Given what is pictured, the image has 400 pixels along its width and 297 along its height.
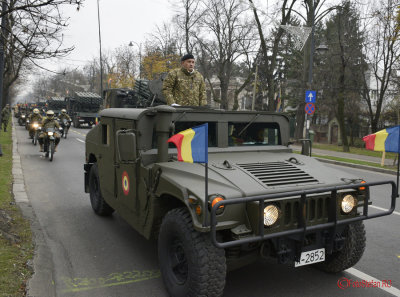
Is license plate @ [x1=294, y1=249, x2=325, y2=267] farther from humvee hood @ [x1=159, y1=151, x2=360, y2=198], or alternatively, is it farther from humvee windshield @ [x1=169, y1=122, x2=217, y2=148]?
humvee windshield @ [x1=169, y1=122, x2=217, y2=148]

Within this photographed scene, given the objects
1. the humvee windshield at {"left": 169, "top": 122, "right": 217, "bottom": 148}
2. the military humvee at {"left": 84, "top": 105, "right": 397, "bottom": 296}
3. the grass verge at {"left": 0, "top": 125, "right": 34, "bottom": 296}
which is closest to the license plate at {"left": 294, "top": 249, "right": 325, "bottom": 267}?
the military humvee at {"left": 84, "top": 105, "right": 397, "bottom": 296}

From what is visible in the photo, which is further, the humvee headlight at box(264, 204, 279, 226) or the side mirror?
the side mirror

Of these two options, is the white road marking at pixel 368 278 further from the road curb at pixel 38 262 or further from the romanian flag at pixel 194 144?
the road curb at pixel 38 262

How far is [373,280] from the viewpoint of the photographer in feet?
13.9

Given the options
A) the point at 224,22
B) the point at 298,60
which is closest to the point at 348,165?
the point at 224,22

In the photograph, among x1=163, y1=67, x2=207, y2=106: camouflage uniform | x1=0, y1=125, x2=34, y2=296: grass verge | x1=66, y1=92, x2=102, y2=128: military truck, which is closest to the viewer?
x1=0, y1=125, x2=34, y2=296: grass verge

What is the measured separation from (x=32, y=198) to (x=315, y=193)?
6.25 m

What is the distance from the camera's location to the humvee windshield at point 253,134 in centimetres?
484

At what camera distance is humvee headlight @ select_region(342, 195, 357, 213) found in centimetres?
373

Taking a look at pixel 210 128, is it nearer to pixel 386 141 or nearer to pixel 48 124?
pixel 386 141

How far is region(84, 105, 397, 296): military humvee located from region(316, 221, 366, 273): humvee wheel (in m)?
0.01

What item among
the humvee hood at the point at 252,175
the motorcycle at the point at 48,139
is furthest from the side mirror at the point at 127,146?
the motorcycle at the point at 48,139

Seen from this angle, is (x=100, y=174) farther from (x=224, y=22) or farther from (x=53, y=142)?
(x=224, y=22)

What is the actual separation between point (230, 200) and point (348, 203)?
1.39 metres
